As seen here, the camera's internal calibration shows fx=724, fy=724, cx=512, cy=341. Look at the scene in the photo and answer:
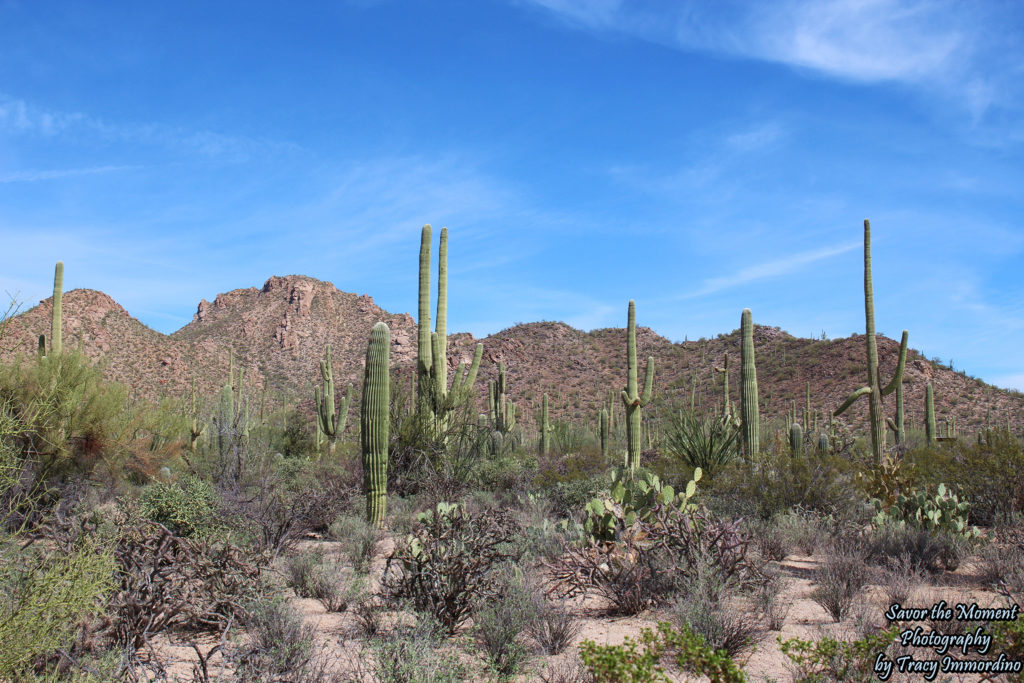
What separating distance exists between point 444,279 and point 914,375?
142 feet

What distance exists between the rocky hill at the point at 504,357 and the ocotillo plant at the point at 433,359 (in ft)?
71.1

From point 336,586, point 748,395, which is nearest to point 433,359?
point 748,395

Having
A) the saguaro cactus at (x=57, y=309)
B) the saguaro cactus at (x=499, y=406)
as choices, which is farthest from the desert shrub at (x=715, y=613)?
the saguaro cactus at (x=499, y=406)

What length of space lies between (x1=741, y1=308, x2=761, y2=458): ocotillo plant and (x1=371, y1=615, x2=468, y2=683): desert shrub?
8971mm

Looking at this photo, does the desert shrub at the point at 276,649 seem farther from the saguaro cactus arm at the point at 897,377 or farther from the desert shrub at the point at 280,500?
the saguaro cactus arm at the point at 897,377

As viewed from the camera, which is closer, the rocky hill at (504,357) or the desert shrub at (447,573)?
the desert shrub at (447,573)

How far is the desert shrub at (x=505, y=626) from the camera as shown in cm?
525

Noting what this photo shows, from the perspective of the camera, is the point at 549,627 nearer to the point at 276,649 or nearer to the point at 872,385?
the point at 276,649

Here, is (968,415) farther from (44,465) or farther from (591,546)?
(44,465)

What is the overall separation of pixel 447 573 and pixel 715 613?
226 centimetres

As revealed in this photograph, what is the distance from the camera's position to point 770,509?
10672 millimetres

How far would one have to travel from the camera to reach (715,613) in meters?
5.76

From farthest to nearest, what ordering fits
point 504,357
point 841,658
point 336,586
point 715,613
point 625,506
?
point 504,357 < point 625,506 < point 336,586 < point 715,613 < point 841,658

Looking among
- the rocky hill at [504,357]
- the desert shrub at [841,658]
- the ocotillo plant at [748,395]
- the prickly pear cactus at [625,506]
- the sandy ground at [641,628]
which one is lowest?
the sandy ground at [641,628]
